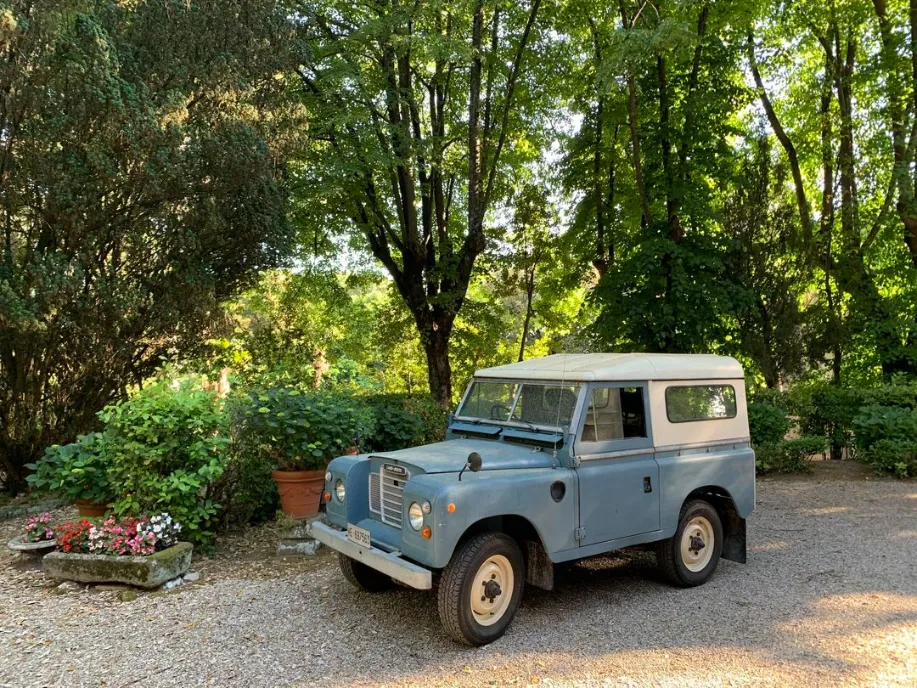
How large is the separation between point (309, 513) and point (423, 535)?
3.00 m

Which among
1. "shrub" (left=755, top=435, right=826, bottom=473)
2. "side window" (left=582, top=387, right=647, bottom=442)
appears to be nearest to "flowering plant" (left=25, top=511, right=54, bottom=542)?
"side window" (left=582, top=387, right=647, bottom=442)

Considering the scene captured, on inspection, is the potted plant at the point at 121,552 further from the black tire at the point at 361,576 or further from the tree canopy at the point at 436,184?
the tree canopy at the point at 436,184

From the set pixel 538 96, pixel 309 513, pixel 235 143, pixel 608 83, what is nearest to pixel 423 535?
pixel 309 513

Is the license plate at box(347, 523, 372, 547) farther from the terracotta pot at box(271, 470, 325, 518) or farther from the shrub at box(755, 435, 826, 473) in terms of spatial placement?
the shrub at box(755, 435, 826, 473)

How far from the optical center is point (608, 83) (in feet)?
33.8

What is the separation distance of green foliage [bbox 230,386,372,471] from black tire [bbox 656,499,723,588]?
126 inches

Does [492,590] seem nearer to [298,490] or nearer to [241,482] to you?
[298,490]

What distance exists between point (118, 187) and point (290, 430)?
3858 mm

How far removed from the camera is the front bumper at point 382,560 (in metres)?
3.89

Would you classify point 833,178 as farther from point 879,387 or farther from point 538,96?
point 538,96

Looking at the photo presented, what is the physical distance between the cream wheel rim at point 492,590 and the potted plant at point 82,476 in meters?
4.02

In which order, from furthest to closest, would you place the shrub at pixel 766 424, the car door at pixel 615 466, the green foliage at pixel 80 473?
the shrub at pixel 766 424 < the green foliage at pixel 80 473 < the car door at pixel 615 466

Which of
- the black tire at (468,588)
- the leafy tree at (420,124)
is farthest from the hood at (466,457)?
the leafy tree at (420,124)

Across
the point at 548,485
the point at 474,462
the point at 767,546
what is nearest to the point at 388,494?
the point at 474,462
